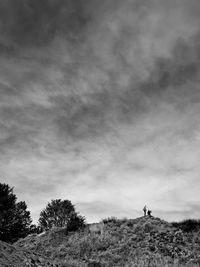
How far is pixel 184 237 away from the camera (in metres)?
21.6

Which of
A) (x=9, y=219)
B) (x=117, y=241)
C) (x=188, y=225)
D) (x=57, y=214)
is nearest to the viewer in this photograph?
(x=117, y=241)

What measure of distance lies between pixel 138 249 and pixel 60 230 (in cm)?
928

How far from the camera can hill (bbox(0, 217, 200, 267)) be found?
17.2 meters

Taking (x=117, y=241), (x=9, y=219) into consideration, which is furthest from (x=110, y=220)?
(x=9, y=219)

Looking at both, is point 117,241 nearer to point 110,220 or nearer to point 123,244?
point 123,244

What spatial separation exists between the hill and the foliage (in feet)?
1.66

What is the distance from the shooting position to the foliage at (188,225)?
76.4 ft

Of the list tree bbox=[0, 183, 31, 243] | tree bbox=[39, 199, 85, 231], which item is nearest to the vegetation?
tree bbox=[0, 183, 31, 243]

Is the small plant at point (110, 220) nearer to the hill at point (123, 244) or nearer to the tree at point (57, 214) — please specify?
the hill at point (123, 244)

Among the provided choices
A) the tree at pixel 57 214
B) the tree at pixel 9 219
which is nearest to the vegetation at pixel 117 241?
the tree at pixel 9 219

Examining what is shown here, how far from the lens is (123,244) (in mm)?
20578

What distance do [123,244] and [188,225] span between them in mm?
7107

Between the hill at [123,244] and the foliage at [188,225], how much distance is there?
1.66 feet

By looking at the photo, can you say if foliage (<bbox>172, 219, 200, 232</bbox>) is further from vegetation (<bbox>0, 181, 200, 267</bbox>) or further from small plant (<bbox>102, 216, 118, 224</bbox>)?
small plant (<bbox>102, 216, 118, 224</bbox>)
